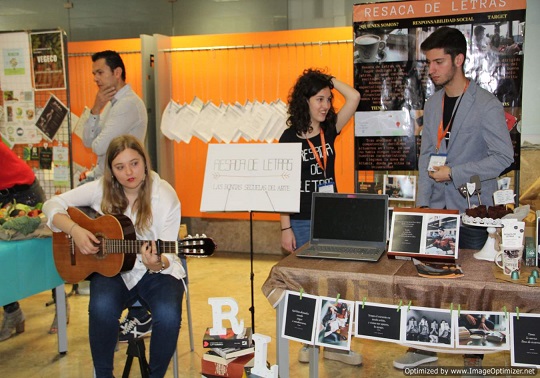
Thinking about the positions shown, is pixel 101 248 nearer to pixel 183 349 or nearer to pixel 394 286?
pixel 183 349

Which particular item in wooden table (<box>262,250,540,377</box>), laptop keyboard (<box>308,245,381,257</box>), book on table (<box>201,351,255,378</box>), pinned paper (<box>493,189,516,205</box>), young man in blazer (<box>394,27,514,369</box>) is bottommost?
book on table (<box>201,351,255,378</box>)

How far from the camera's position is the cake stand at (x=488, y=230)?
246 cm

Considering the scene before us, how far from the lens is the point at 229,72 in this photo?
5945 mm

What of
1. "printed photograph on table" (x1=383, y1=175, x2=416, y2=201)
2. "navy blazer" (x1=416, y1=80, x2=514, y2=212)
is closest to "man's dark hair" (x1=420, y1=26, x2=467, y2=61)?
"navy blazer" (x1=416, y1=80, x2=514, y2=212)

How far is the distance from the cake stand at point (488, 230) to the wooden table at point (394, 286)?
37 mm

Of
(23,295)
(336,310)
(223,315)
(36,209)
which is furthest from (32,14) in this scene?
(336,310)

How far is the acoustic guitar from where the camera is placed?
2.81m

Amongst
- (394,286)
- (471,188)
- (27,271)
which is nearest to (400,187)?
(471,188)

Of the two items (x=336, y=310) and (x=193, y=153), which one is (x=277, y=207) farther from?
(x=193, y=153)

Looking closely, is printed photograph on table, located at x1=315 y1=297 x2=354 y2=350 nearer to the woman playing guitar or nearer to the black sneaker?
the woman playing guitar

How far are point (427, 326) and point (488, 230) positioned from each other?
0.53 metres

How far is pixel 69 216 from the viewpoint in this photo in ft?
10.4

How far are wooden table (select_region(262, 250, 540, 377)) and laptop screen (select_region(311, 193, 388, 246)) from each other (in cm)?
18

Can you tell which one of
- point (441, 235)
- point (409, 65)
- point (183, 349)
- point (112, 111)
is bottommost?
point (183, 349)
